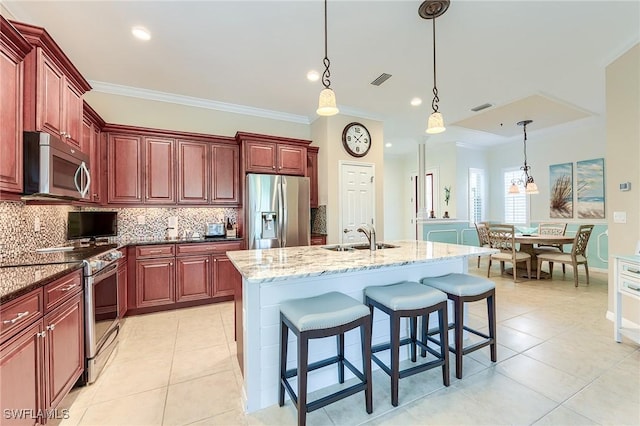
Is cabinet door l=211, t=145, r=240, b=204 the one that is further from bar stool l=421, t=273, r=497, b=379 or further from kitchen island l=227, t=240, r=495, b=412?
bar stool l=421, t=273, r=497, b=379

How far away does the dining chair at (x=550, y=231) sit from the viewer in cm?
509

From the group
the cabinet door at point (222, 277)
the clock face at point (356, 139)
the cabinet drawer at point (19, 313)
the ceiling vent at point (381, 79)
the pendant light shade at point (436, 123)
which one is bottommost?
the cabinet door at point (222, 277)

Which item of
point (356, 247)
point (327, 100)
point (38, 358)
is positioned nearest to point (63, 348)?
point (38, 358)

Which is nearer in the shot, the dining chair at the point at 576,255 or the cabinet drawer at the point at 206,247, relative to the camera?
the cabinet drawer at the point at 206,247

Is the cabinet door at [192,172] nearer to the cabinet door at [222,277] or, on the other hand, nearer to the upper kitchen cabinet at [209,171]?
the upper kitchen cabinet at [209,171]

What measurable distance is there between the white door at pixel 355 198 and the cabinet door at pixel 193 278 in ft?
6.84

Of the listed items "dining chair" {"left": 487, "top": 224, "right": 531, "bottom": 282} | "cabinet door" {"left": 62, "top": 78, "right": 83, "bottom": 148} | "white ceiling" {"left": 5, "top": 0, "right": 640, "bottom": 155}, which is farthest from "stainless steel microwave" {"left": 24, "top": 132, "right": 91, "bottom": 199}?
"dining chair" {"left": 487, "top": 224, "right": 531, "bottom": 282}

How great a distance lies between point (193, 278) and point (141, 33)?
2731 mm

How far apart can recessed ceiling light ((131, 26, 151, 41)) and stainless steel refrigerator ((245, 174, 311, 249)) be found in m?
1.78

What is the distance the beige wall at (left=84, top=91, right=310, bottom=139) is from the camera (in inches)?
146

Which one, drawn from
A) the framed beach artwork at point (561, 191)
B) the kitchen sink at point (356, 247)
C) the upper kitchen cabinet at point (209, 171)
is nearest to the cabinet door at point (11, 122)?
the upper kitchen cabinet at point (209, 171)

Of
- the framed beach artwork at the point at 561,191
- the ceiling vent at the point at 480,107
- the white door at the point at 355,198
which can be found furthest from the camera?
the framed beach artwork at the point at 561,191

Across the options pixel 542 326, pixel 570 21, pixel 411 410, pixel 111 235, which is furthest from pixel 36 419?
pixel 570 21

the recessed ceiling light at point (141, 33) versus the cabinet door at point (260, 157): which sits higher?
the recessed ceiling light at point (141, 33)
